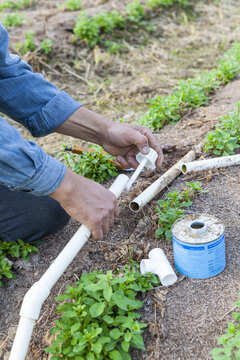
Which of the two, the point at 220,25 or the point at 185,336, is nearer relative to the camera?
the point at 185,336

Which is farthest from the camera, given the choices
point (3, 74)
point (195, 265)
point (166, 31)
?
point (166, 31)

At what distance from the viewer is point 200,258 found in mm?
1893

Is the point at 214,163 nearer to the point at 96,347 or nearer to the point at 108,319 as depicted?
the point at 108,319

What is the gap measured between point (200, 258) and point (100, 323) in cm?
50

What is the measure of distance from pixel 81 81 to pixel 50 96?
2.62 m

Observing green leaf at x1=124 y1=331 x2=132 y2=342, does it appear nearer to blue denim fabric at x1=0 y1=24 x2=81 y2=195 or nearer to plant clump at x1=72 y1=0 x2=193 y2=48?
blue denim fabric at x1=0 y1=24 x2=81 y2=195

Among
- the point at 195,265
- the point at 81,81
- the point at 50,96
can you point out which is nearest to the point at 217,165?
the point at 195,265

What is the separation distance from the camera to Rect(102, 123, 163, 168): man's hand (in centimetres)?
229

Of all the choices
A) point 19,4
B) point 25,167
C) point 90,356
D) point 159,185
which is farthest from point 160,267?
point 19,4

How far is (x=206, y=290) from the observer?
194cm

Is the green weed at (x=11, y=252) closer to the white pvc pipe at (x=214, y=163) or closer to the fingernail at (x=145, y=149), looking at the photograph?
the fingernail at (x=145, y=149)

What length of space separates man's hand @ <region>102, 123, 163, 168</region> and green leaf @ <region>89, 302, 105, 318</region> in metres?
0.86

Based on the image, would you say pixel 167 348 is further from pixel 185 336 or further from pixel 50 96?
pixel 50 96

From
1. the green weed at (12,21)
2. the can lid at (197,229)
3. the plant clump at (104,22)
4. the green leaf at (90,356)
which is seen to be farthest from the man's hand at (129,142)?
the green weed at (12,21)
